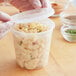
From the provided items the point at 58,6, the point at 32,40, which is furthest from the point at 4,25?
the point at 58,6

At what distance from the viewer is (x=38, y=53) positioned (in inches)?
32.4

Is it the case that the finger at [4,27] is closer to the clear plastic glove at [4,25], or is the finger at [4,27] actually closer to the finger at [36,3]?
the clear plastic glove at [4,25]

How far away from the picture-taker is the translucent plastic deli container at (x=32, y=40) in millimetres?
798

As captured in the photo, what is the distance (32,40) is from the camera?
2.61 ft

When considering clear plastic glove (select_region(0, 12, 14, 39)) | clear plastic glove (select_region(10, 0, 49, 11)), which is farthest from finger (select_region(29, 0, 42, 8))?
clear plastic glove (select_region(0, 12, 14, 39))

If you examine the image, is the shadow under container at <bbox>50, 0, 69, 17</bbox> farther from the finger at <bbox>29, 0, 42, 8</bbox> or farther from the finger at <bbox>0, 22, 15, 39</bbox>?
the finger at <bbox>0, 22, 15, 39</bbox>

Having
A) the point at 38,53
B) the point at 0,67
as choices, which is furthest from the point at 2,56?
the point at 38,53

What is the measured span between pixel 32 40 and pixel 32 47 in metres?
0.03

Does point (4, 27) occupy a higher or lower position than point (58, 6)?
higher

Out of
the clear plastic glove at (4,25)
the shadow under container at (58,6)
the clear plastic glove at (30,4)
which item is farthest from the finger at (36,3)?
the shadow under container at (58,6)

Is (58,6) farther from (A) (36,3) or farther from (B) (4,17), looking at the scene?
(B) (4,17)

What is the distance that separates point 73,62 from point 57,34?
0.88 ft

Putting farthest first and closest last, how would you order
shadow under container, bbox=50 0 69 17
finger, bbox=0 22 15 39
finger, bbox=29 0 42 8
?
shadow under container, bbox=50 0 69 17 → finger, bbox=29 0 42 8 → finger, bbox=0 22 15 39

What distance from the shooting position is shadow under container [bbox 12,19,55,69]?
80 cm
